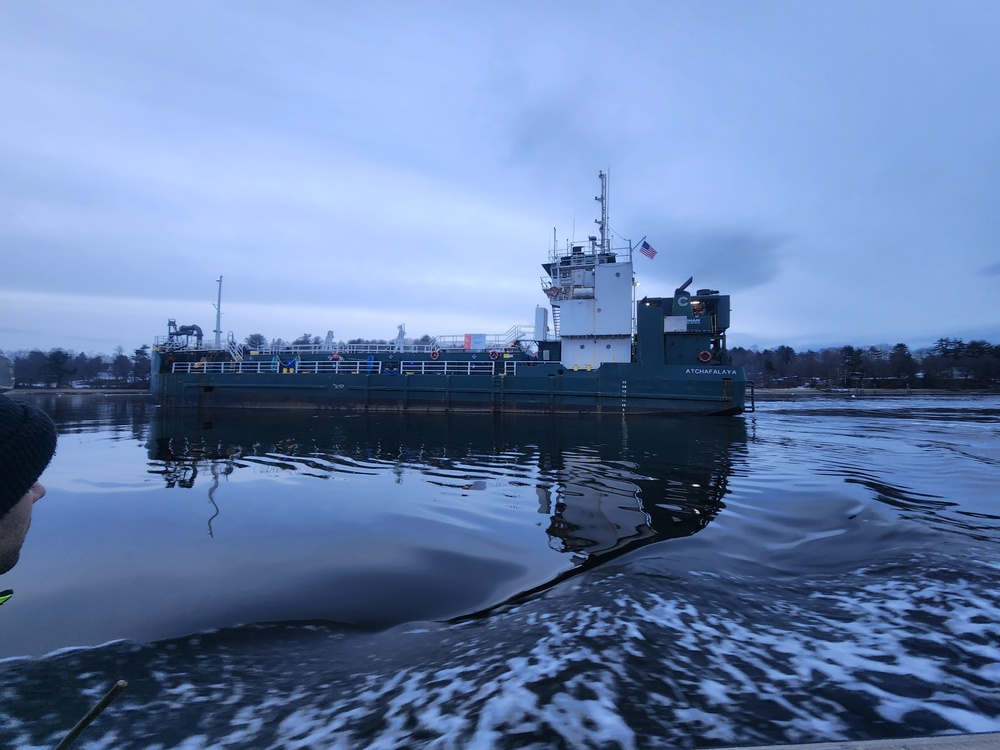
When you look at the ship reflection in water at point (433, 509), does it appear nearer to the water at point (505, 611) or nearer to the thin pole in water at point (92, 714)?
the water at point (505, 611)

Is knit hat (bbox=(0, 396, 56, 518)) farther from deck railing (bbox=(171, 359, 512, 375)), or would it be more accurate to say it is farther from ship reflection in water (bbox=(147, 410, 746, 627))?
deck railing (bbox=(171, 359, 512, 375))

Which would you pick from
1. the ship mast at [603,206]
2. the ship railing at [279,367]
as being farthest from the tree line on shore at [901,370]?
the ship railing at [279,367]

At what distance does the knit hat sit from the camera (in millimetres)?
1187

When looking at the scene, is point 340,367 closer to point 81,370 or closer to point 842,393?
point 842,393

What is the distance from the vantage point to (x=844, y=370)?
246 feet

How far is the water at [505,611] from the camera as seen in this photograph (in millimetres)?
2172

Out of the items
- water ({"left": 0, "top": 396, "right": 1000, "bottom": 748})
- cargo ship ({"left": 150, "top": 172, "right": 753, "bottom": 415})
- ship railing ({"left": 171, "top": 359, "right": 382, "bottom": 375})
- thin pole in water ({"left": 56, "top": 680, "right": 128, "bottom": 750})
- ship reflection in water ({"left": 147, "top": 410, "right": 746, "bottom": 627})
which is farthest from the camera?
ship railing ({"left": 171, "top": 359, "right": 382, "bottom": 375})

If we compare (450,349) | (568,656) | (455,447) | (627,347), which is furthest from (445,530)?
(450,349)

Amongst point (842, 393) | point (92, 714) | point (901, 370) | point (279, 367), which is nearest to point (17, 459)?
point (92, 714)

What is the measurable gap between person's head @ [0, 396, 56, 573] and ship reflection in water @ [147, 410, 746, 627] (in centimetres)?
246

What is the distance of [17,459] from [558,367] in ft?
76.4

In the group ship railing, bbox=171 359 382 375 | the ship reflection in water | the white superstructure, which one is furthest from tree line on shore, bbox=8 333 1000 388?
the ship reflection in water

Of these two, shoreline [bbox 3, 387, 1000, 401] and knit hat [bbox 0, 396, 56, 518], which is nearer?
knit hat [bbox 0, 396, 56, 518]

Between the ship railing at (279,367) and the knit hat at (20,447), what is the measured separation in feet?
87.1
